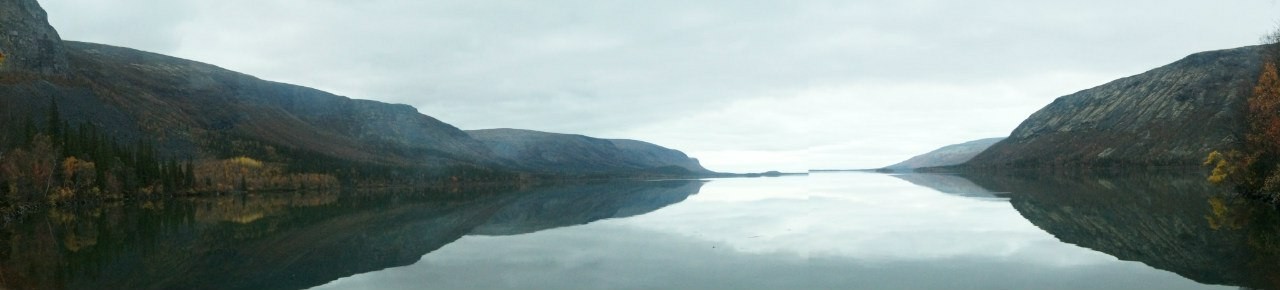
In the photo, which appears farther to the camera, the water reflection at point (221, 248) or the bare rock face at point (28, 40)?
the bare rock face at point (28, 40)

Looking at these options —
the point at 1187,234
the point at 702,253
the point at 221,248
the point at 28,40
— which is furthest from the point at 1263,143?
the point at 28,40

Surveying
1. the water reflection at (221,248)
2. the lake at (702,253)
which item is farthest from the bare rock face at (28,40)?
the lake at (702,253)

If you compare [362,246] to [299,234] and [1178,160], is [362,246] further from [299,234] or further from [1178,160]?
[1178,160]

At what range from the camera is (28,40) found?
586ft

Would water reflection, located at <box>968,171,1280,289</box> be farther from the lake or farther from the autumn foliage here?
the autumn foliage

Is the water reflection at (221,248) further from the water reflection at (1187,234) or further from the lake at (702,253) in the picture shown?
the water reflection at (1187,234)

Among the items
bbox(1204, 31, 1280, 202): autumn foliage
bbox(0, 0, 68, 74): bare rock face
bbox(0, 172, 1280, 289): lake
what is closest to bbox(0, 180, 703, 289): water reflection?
bbox(0, 172, 1280, 289): lake

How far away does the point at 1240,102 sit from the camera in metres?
49.2

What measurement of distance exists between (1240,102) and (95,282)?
6186 cm

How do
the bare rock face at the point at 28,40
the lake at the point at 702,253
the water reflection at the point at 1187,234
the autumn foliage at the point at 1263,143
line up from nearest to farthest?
the water reflection at the point at 1187,234, the lake at the point at 702,253, the autumn foliage at the point at 1263,143, the bare rock face at the point at 28,40

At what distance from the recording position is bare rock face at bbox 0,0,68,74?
170 meters

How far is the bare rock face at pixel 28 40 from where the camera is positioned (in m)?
170

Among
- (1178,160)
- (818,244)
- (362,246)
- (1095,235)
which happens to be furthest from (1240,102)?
(1178,160)

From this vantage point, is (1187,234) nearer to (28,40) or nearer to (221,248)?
(221,248)
